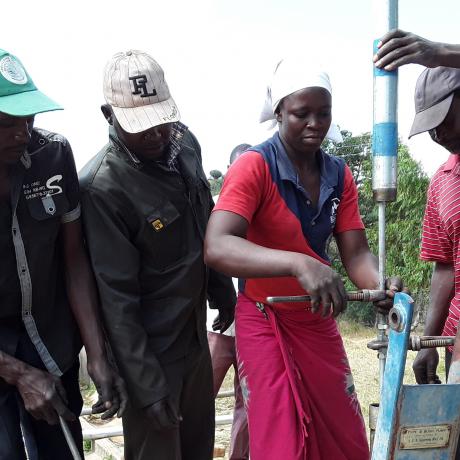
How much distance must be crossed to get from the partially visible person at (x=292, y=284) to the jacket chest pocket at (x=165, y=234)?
0.97 ft

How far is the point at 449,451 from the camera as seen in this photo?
1.92 m

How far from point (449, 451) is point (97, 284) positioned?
4.42 feet

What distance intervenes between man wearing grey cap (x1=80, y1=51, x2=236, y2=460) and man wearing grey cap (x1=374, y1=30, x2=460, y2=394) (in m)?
0.90

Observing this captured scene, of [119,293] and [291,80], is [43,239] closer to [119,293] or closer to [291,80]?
[119,293]

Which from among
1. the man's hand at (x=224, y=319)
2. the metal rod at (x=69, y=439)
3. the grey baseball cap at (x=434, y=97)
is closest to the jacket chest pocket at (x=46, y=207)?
the metal rod at (x=69, y=439)

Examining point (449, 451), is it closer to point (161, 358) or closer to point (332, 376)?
point (332, 376)

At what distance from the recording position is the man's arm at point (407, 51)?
2012mm

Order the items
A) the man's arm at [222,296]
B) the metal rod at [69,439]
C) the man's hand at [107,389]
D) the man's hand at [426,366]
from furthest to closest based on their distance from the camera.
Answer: the man's arm at [222,296], the man's hand at [426,366], the man's hand at [107,389], the metal rod at [69,439]

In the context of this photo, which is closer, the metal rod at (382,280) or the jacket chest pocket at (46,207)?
the metal rod at (382,280)

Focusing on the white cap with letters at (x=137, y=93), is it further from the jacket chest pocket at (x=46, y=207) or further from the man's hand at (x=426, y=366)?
the man's hand at (x=426, y=366)

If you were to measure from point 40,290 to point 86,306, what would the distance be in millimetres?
193

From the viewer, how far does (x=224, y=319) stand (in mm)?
3264

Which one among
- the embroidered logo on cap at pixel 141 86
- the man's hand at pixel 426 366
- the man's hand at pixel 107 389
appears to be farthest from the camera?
the man's hand at pixel 426 366

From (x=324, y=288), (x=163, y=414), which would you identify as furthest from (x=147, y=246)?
(x=324, y=288)
